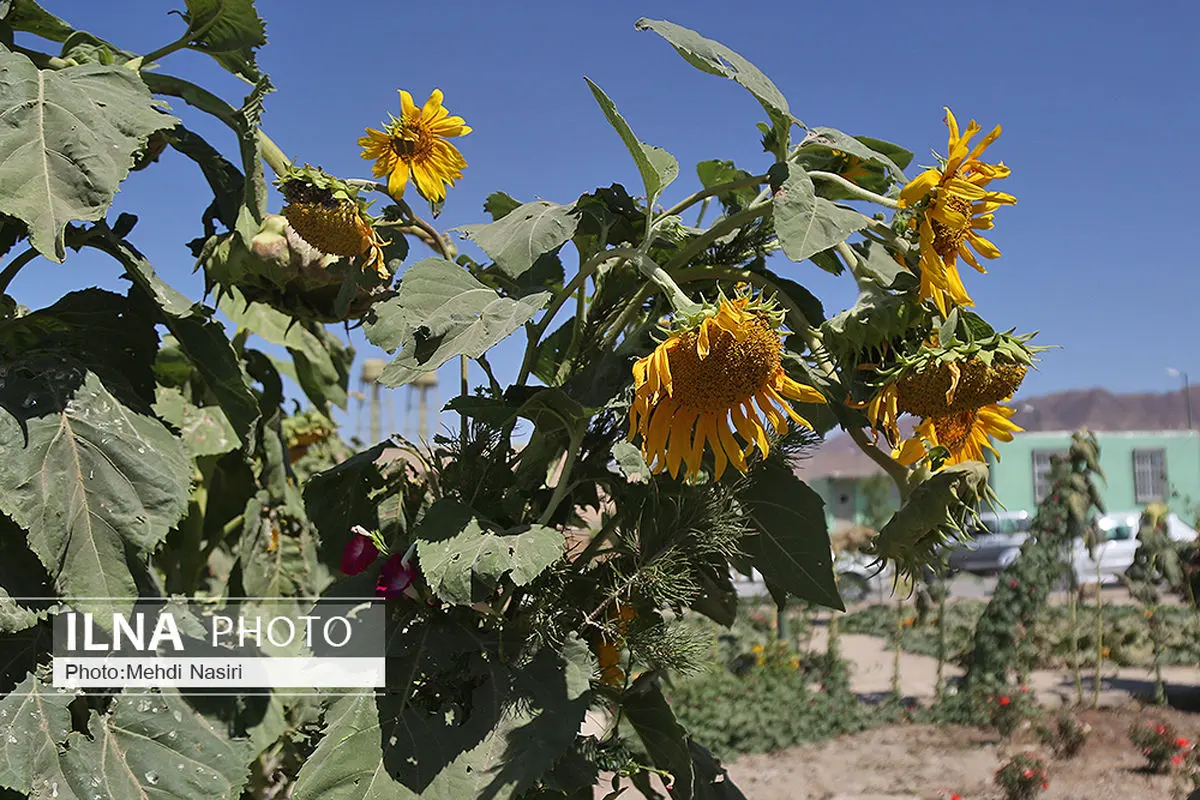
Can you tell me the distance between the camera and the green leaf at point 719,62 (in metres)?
1.16

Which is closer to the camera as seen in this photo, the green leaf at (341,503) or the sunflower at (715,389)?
the sunflower at (715,389)

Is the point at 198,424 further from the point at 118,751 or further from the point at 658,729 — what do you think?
the point at 658,729

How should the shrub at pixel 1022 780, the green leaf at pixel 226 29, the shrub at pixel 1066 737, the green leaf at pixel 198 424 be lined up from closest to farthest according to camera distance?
the green leaf at pixel 226 29 < the green leaf at pixel 198 424 < the shrub at pixel 1022 780 < the shrub at pixel 1066 737

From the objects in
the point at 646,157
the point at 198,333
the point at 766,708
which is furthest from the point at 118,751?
the point at 766,708

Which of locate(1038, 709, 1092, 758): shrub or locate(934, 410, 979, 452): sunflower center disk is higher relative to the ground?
locate(934, 410, 979, 452): sunflower center disk

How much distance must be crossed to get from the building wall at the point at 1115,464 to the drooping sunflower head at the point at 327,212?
2713 cm

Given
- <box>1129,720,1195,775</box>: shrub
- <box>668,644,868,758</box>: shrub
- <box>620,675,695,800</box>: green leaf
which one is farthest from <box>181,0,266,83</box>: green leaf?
<box>1129,720,1195,775</box>: shrub

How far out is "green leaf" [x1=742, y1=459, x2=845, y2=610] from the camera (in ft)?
4.36

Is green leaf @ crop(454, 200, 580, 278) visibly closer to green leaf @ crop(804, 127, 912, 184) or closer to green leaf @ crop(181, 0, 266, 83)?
green leaf @ crop(804, 127, 912, 184)

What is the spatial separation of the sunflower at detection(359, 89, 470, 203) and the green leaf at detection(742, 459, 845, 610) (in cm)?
64

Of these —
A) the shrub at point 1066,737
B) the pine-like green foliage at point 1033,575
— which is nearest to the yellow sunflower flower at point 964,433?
the shrub at point 1066,737

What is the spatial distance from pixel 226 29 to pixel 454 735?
1118 mm

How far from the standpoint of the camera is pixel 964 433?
4.18 feet

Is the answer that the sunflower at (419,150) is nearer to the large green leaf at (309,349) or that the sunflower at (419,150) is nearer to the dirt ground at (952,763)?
the large green leaf at (309,349)
